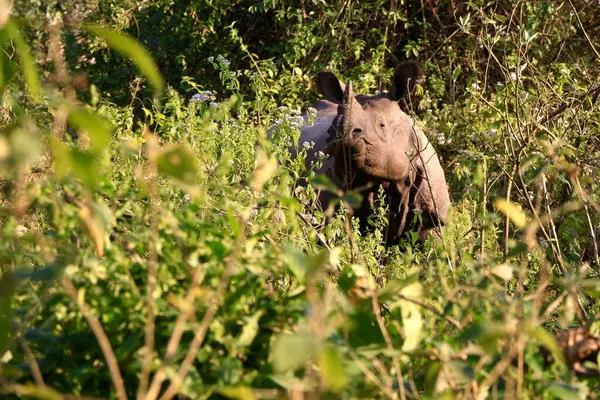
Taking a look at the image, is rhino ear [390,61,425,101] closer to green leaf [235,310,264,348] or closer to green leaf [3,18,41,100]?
green leaf [235,310,264,348]

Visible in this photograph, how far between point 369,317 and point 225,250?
11.7 inches

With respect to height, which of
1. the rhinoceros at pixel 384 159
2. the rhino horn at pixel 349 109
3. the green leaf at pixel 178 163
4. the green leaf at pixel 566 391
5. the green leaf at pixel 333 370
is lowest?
the rhinoceros at pixel 384 159

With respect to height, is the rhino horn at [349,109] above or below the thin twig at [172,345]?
below

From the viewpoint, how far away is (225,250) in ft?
6.33

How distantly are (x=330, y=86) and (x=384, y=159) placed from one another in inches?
42.7

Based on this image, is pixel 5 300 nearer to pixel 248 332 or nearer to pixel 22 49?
pixel 22 49

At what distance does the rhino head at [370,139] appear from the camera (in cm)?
658

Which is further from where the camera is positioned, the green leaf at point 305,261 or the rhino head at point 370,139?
the rhino head at point 370,139

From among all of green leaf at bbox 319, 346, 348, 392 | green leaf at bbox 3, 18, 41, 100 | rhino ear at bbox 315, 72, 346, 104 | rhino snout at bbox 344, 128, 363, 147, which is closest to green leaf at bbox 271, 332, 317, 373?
green leaf at bbox 319, 346, 348, 392

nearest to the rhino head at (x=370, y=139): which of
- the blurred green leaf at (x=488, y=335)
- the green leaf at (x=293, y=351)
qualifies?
the blurred green leaf at (x=488, y=335)

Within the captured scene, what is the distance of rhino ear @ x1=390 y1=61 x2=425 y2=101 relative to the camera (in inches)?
285

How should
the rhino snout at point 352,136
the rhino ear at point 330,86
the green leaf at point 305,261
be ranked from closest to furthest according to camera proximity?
the green leaf at point 305,261 < the rhino snout at point 352,136 < the rhino ear at point 330,86

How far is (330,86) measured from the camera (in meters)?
7.58

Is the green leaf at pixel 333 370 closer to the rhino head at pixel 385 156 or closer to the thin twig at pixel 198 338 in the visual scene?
the thin twig at pixel 198 338
